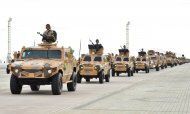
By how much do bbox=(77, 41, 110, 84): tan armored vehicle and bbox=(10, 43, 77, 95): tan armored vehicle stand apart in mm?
9431

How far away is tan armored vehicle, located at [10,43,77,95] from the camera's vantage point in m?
21.1

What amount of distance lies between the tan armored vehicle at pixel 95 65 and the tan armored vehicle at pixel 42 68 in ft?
30.9

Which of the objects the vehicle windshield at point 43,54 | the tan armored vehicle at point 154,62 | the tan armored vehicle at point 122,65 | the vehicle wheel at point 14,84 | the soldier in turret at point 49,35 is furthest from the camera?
the tan armored vehicle at point 154,62

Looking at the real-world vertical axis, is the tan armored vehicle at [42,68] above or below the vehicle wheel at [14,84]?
above

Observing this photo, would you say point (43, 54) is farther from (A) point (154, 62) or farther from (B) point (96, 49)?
(A) point (154, 62)

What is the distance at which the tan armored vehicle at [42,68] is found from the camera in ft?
69.4

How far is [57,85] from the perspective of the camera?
2116cm

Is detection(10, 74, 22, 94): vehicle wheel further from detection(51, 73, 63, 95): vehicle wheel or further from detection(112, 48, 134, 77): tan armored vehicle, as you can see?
detection(112, 48, 134, 77): tan armored vehicle

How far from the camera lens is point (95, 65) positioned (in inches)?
1313

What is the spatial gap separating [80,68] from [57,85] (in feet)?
40.4

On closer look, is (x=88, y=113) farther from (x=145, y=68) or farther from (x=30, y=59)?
(x=145, y=68)

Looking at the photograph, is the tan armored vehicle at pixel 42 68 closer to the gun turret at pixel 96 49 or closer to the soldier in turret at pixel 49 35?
Result: the soldier in turret at pixel 49 35

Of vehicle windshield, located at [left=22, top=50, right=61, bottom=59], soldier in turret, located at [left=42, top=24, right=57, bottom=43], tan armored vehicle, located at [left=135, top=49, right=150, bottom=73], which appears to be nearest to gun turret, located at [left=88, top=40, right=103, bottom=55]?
soldier in turret, located at [left=42, top=24, right=57, bottom=43]

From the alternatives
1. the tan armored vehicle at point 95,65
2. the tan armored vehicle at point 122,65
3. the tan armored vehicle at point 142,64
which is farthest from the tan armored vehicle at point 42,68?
the tan armored vehicle at point 142,64
